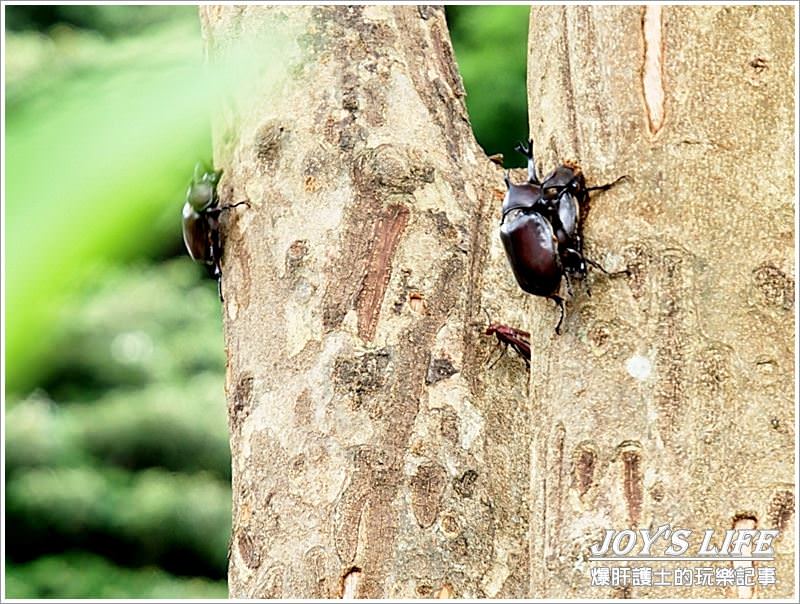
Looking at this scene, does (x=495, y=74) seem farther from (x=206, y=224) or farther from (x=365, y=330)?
(x=365, y=330)

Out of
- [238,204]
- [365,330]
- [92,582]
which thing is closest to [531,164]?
[365,330]

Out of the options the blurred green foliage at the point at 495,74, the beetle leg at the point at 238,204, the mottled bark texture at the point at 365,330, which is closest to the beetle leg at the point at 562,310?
the mottled bark texture at the point at 365,330

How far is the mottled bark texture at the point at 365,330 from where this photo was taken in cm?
152

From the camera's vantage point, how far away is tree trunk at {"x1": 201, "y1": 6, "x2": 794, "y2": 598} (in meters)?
1.12

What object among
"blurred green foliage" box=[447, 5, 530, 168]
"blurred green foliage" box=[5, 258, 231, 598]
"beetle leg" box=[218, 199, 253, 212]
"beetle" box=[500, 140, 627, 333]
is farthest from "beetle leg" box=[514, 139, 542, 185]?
"blurred green foliage" box=[5, 258, 231, 598]

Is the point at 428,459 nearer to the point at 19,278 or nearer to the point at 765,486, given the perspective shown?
the point at 765,486

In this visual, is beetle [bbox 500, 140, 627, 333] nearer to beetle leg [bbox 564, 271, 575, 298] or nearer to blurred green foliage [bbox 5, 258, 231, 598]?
beetle leg [bbox 564, 271, 575, 298]

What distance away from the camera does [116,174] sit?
0.24 m

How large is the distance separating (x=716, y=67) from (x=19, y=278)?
3.42 feet

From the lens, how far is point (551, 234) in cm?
126

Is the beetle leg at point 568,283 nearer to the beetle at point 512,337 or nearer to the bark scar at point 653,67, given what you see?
the bark scar at point 653,67

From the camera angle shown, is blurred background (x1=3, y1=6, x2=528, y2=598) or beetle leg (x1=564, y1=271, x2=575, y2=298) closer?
beetle leg (x1=564, y1=271, x2=575, y2=298)

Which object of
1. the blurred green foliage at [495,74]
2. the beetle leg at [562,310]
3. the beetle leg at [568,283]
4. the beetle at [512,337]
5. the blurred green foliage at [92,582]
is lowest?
the blurred green foliage at [92,582]

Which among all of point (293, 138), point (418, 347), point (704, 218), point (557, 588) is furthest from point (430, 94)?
point (557, 588)
